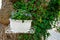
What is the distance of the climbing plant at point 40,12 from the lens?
4.33 feet

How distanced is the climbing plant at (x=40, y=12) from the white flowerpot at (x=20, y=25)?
0.07 m

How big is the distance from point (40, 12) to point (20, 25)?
0.23m

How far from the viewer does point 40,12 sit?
134 cm

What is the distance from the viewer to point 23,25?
1.29 metres

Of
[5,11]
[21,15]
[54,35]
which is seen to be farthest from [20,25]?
[54,35]

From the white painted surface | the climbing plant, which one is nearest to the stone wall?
the climbing plant

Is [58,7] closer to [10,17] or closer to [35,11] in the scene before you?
[35,11]

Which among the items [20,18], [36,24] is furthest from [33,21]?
[20,18]

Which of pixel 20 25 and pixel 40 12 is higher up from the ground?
pixel 40 12

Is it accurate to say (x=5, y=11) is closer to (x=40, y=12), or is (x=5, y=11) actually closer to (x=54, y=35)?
(x=40, y=12)

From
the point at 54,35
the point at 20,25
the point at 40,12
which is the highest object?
the point at 40,12

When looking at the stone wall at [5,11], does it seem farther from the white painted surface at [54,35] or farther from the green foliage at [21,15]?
the white painted surface at [54,35]

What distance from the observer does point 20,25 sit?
4.22 feet

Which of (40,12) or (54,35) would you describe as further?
(54,35)
